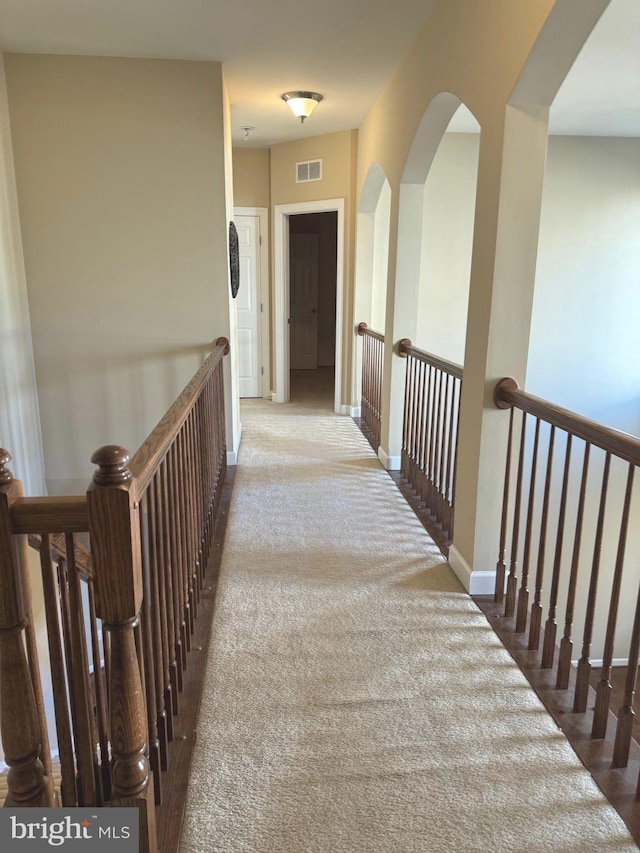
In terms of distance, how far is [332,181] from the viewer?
6.02 metres

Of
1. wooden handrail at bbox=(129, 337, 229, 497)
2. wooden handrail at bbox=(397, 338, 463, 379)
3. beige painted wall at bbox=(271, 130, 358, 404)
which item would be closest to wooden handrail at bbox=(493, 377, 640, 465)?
wooden handrail at bbox=(397, 338, 463, 379)

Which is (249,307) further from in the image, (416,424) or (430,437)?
(430,437)

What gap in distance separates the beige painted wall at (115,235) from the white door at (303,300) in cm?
535

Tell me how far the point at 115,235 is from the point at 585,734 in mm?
3938

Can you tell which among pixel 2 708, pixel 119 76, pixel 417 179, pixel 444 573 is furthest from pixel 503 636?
pixel 119 76

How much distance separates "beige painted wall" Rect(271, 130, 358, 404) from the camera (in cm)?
590

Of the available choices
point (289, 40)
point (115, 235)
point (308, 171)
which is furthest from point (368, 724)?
point (308, 171)

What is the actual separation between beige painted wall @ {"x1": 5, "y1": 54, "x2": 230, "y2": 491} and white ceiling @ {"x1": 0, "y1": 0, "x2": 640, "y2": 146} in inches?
9.5

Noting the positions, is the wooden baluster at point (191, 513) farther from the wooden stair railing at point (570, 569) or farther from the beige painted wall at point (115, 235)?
the beige painted wall at point (115, 235)

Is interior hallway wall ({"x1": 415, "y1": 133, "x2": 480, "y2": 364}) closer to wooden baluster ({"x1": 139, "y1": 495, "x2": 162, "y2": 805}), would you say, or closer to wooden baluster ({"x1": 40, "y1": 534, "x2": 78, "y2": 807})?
wooden baluster ({"x1": 139, "y1": 495, "x2": 162, "y2": 805})

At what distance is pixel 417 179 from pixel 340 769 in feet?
11.6

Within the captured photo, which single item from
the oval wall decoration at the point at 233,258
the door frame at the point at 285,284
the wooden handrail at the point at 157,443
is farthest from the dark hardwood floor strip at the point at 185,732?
the door frame at the point at 285,284

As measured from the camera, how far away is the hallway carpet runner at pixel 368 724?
5.07 feet

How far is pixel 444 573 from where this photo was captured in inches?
115
